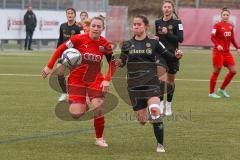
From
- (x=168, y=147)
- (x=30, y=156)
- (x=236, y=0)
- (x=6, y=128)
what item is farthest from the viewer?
(x=236, y=0)

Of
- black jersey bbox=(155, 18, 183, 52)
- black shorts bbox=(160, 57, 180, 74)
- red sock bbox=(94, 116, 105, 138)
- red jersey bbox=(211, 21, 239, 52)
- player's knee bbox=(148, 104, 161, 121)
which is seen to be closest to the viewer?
player's knee bbox=(148, 104, 161, 121)

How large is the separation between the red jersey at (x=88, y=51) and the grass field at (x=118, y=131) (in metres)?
1.00

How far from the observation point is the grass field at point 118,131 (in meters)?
9.34

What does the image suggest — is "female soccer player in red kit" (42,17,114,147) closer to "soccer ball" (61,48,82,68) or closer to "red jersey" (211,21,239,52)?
"soccer ball" (61,48,82,68)

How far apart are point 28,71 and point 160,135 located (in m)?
15.0

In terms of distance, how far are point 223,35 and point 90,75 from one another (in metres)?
7.59

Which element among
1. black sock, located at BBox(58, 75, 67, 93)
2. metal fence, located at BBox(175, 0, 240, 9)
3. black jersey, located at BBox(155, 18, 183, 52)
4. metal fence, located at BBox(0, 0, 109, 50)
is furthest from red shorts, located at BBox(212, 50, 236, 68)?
metal fence, located at BBox(175, 0, 240, 9)

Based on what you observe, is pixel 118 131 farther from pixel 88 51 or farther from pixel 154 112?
pixel 154 112

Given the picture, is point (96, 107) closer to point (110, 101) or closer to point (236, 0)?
point (110, 101)

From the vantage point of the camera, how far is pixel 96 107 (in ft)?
33.0

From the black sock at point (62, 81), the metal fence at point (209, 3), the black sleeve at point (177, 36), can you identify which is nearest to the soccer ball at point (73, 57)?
the black sleeve at point (177, 36)

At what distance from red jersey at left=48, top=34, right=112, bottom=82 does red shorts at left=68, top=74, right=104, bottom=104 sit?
6 cm

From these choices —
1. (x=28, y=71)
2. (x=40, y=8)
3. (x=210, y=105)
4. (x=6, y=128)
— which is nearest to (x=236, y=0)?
(x=40, y=8)

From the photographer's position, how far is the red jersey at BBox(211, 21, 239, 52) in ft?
55.7
